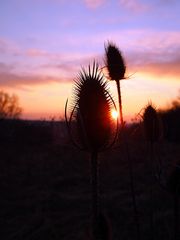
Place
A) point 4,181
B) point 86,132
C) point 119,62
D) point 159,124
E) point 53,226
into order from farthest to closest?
A: point 4,181, point 53,226, point 159,124, point 119,62, point 86,132

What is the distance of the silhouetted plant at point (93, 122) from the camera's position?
4.79m

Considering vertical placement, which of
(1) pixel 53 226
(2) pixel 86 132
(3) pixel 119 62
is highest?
(3) pixel 119 62

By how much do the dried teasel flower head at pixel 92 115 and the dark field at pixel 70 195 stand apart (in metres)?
0.76

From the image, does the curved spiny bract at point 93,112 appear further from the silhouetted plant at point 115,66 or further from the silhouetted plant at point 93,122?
the silhouetted plant at point 115,66

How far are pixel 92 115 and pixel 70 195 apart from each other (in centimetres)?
1295

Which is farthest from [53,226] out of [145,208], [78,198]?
[78,198]

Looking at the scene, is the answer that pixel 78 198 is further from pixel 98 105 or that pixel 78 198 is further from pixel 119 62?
pixel 98 105

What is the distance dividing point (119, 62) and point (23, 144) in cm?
2844

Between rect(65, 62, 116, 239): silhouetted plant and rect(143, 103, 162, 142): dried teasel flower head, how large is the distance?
102 inches

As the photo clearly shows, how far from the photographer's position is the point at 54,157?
28984 millimetres

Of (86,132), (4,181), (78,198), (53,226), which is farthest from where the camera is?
(4,181)

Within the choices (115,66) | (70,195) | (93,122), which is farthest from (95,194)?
(70,195)

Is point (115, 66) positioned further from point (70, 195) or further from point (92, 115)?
point (70, 195)

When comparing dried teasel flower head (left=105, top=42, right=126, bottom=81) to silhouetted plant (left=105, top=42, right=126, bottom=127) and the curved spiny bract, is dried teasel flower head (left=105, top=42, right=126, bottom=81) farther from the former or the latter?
the curved spiny bract
